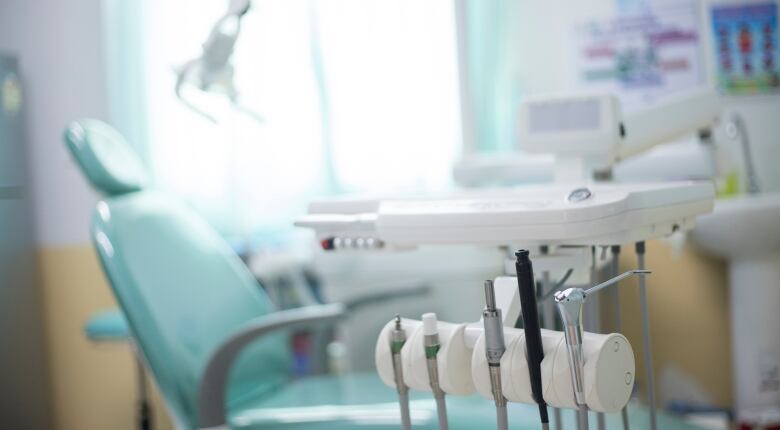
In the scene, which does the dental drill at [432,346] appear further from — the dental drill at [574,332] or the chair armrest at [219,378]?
the chair armrest at [219,378]

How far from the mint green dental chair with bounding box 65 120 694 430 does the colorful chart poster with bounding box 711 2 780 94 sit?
1590mm

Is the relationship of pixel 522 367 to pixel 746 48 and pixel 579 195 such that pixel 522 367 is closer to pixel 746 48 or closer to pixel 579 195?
pixel 579 195

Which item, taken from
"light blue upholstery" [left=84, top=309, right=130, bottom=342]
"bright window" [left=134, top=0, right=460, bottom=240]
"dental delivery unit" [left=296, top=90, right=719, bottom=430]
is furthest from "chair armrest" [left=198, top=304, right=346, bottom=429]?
"bright window" [left=134, top=0, right=460, bottom=240]

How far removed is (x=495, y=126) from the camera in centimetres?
284

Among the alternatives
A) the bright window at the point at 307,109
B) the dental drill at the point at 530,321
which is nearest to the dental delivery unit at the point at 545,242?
the dental drill at the point at 530,321

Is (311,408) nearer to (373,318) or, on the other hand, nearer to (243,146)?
Result: (373,318)

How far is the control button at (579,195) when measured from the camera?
1136mm

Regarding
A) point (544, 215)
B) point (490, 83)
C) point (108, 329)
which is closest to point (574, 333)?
point (544, 215)

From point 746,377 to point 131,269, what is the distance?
174 cm

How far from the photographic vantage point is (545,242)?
117cm

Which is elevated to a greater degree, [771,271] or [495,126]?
[495,126]

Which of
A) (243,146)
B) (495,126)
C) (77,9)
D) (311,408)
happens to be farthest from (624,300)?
(77,9)

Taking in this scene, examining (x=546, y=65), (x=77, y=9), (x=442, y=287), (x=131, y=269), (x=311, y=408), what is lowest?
(x=311, y=408)

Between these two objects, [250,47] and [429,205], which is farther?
[250,47]
